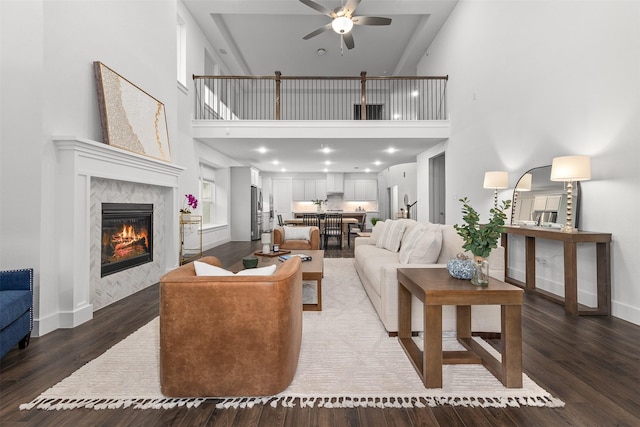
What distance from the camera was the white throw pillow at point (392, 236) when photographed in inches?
156

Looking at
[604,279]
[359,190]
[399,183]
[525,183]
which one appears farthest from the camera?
[359,190]

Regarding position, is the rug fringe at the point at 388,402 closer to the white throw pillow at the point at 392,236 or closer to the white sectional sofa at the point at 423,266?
the white sectional sofa at the point at 423,266

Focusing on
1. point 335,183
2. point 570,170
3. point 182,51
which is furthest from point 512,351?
point 335,183

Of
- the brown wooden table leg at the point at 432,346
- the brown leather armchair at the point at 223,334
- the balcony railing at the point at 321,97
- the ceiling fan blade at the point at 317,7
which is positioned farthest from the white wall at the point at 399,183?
the brown leather armchair at the point at 223,334

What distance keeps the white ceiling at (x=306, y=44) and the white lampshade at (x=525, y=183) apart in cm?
290

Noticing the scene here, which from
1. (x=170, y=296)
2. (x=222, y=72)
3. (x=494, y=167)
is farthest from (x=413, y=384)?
(x=222, y=72)

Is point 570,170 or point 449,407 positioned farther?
point 570,170

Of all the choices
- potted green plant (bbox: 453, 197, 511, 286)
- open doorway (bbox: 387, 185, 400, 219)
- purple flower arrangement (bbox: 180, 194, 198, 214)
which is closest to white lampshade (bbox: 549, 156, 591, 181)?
potted green plant (bbox: 453, 197, 511, 286)

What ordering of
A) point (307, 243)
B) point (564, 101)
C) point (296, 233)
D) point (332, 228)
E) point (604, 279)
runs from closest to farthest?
point (604, 279)
point (564, 101)
point (307, 243)
point (296, 233)
point (332, 228)

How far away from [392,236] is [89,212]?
356cm

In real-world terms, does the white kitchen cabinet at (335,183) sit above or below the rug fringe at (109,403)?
above

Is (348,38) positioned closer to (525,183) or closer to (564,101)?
(564,101)

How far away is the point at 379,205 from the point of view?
12.5 m

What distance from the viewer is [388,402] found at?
1.56 metres
